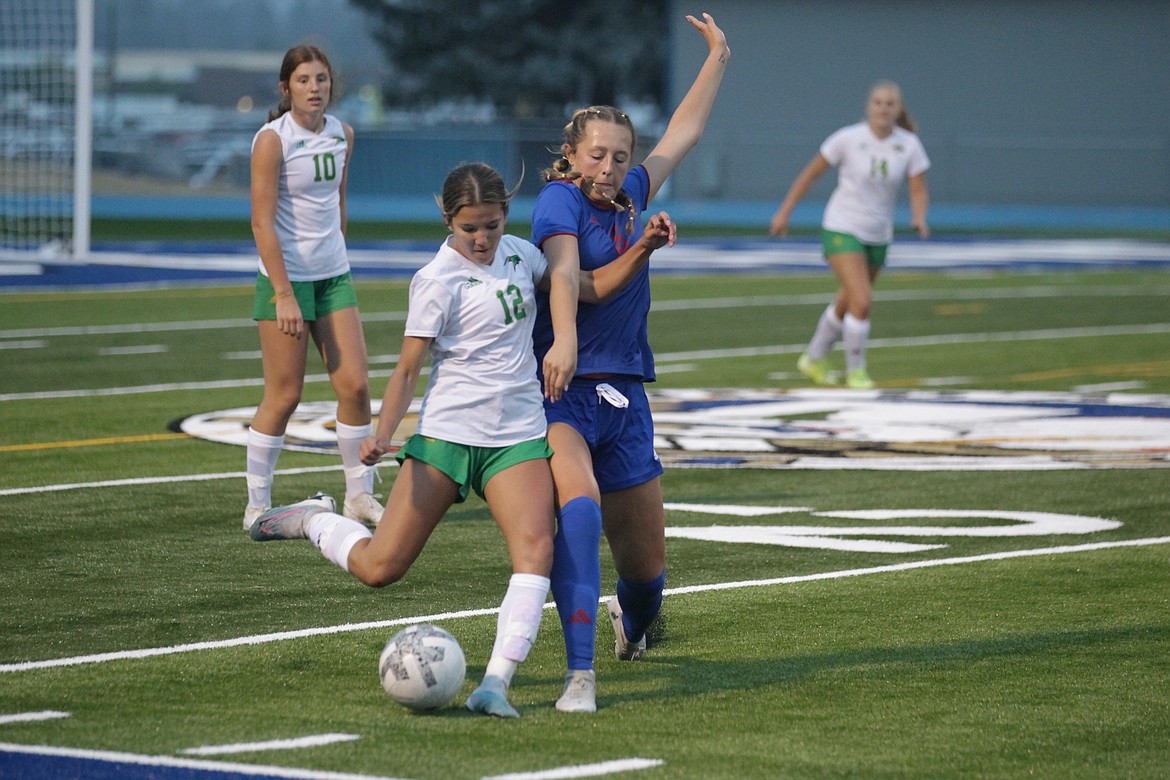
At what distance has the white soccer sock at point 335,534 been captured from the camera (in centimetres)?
639

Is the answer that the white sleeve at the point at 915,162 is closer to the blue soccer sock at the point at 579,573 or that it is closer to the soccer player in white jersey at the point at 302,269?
the soccer player in white jersey at the point at 302,269

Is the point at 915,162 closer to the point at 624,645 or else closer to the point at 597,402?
the point at 624,645

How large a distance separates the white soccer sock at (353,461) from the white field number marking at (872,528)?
4.63 feet

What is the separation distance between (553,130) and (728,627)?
3964 cm

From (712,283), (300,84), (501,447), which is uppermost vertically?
(300,84)

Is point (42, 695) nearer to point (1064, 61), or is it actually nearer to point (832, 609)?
point (832, 609)

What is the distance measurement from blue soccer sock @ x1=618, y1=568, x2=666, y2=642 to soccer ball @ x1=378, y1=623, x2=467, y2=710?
82 cm

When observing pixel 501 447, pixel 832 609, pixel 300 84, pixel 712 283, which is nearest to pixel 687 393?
pixel 300 84

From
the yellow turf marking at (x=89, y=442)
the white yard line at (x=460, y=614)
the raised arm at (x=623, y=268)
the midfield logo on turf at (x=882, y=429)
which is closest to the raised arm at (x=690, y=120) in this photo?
the raised arm at (x=623, y=268)

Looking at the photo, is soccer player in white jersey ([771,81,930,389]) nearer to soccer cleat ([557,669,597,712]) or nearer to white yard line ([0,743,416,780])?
soccer cleat ([557,669,597,712])

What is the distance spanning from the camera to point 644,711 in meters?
6.00

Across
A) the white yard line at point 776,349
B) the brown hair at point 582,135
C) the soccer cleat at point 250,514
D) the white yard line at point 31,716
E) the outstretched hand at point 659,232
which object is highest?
the brown hair at point 582,135

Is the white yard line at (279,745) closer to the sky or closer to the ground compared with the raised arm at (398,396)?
closer to the ground

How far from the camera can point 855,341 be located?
1515 centimetres
